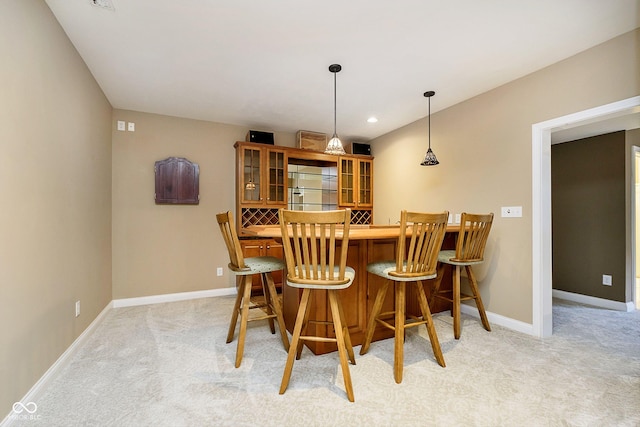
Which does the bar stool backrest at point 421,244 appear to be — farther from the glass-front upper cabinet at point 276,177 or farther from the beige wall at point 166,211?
the beige wall at point 166,211

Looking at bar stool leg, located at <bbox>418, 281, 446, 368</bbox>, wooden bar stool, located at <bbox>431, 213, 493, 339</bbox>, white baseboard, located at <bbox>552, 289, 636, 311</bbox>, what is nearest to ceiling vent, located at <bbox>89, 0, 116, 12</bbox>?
bar stool leg, located at <bbox>418, 281, 446, 368</bbox>

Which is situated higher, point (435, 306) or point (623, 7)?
point (623, 7)

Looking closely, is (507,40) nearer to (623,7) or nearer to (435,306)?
(623,7)

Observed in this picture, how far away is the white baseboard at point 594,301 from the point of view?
3.27 meters

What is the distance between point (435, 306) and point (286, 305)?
1719mm

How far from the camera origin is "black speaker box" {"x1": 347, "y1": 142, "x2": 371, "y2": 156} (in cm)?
484

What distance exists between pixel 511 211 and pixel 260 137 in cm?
323

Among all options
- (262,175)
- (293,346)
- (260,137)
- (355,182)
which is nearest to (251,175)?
(262,175)

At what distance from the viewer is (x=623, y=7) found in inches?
73.4

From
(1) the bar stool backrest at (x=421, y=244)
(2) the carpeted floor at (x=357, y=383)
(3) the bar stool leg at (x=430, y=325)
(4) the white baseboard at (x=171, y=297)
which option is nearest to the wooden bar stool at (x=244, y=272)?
(2) the carpeted floor at (x=357, y=383)

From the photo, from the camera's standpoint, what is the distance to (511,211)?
2.81 metres

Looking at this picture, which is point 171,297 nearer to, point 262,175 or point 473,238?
point 262,175

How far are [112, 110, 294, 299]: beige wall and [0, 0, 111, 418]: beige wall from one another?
0.84 meters

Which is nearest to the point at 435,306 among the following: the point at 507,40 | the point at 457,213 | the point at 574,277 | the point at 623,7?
the point at 457,213
